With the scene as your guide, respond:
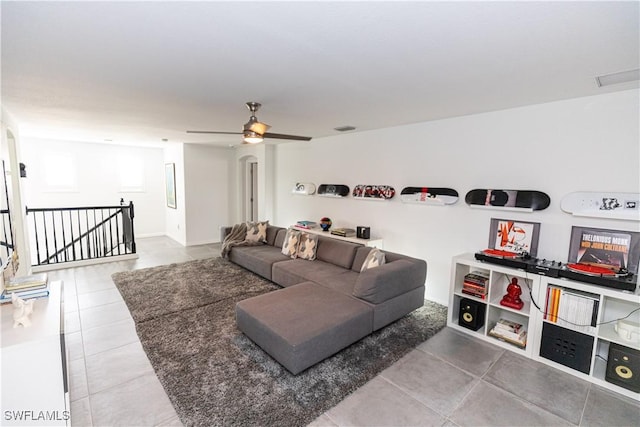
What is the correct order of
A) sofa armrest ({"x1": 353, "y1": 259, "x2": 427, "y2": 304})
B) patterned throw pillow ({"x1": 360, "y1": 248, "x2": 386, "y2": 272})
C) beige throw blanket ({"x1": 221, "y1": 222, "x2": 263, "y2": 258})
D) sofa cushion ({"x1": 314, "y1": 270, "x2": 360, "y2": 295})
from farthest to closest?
1. beige throw blanket ({"x1": 221, "y1": 222, "x2": 263, "y2": 258})
2. patterned throw pillow ({"x1": 360, "y1": 248, "x2": 386, "y2": 272})
3. sofa cushion ({"x1": 314, "y1": 270, "x2": 360, "y2": 295})
4. sofa armrest ({"x1": 353, "y1": 259, "x2": 427, "y2": 304})

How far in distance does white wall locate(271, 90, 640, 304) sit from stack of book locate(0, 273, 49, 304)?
3.90 m

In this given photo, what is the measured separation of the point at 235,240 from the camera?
550 centimetres

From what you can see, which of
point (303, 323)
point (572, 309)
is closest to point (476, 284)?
point (572, 309)

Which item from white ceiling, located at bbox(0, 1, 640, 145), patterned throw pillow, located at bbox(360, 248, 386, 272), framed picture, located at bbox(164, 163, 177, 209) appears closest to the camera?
white ceiling, located at bbox(0, 1, 640, 145)

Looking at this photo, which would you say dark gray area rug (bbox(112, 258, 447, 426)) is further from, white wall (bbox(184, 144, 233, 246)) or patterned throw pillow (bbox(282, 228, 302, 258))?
white wall (bbox(184, 144, 233, 246))

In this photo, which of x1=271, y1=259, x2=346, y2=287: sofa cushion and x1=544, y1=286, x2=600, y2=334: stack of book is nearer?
x1=544, y1=286, x2=600, y2=334: stack of book

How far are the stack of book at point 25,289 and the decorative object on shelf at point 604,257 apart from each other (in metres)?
4.34

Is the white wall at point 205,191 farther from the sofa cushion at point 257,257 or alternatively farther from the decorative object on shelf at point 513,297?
the decorative object on shelf at point 513,297

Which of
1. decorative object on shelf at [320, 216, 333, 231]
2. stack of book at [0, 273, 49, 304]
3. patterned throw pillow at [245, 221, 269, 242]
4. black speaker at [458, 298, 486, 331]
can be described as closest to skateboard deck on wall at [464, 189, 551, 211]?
black speaker at [458, 298, 486, 331]

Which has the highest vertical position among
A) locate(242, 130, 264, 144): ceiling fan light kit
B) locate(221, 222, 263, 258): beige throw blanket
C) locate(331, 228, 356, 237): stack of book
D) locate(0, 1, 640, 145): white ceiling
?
locate(0, 1, 640, 145): white ceiling

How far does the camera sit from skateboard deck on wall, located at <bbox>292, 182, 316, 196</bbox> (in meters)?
5.70

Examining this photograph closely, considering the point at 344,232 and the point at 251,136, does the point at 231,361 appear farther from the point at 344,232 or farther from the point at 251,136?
the point at 344,232

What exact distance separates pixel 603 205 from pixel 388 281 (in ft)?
6.69

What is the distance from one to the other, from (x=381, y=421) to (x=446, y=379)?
30.8 inches
